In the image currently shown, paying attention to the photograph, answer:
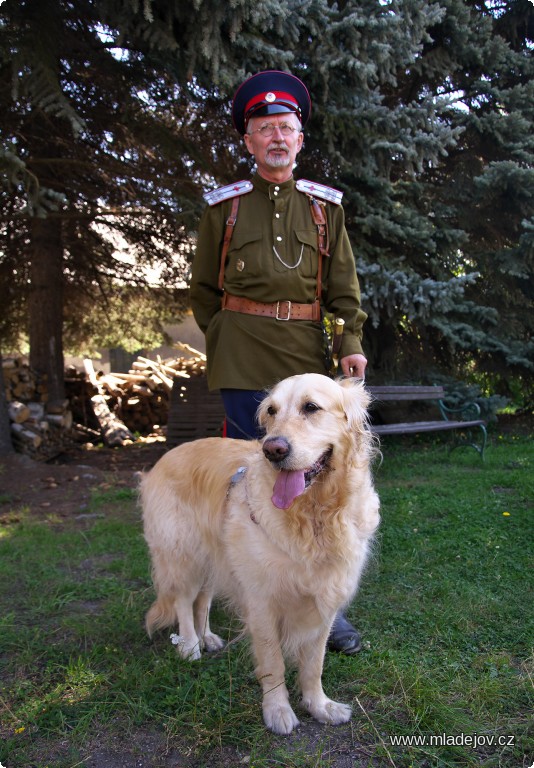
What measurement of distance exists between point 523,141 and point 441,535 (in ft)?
15.4

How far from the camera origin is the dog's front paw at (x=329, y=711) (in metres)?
2.14

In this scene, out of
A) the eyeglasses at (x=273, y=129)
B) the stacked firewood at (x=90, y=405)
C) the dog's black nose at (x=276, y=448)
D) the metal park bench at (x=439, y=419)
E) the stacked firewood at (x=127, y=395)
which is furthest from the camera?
the stacked firewood at (x=127, y=395)

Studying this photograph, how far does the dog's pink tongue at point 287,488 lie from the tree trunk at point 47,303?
6490mm

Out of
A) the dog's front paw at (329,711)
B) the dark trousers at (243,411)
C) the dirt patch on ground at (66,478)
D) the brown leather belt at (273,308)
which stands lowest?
the dirt patch on ground at (66,478)

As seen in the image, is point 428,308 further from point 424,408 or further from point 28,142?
point 28,142

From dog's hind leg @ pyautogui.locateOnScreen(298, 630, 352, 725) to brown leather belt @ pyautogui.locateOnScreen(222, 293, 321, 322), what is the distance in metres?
1.44

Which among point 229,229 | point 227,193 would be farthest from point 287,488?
point 227,193

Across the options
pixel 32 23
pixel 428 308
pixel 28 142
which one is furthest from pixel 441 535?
pixel 28 142

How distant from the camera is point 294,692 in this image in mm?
2354

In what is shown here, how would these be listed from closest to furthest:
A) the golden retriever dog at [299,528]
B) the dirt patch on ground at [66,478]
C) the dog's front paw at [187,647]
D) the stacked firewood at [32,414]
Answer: the golden retriever dog at [299,528], the dog's front paw at [187,647], the dirt patch on ground at [66,478], the stacked firewood at [32,414]

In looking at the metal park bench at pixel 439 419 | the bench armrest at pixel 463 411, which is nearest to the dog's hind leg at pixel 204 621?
the metal park bench at pixel 439 419

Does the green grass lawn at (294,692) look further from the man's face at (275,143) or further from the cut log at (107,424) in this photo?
the cut log at (107,424)

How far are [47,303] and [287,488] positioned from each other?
6.90 m

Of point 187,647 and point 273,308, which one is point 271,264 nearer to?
point 273,308
